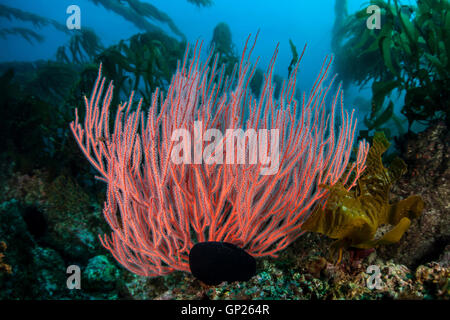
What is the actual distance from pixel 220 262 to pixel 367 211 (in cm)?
114

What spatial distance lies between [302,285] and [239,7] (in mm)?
95323

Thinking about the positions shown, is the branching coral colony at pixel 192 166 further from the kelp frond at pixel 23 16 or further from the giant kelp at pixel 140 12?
the kelp frond at pixel 23 16

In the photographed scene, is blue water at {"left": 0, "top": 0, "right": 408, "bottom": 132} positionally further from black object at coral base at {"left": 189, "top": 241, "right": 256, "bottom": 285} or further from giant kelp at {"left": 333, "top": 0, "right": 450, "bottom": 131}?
black object at coral base at {"left": 189, "top": 241, "right": 256, "bottom": 285}

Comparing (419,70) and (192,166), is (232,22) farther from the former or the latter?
(192,166)

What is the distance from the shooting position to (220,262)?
1.52 meters

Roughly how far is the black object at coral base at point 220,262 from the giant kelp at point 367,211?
503 mm

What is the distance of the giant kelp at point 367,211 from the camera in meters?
1.48

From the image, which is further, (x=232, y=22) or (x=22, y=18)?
(x=232, y=22)

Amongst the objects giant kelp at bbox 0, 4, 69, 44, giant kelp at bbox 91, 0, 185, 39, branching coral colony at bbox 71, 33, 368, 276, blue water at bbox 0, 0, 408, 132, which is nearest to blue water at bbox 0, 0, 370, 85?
blue water at bbox 0, 0, 408, 132

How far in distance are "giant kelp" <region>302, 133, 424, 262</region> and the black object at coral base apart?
50 centimetres

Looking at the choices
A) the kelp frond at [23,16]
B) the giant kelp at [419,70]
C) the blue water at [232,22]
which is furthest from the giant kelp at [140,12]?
the blue water at [232,22]

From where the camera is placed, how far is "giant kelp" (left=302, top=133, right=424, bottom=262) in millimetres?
1479

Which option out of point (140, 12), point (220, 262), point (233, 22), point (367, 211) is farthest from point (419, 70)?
point (233, 22)
